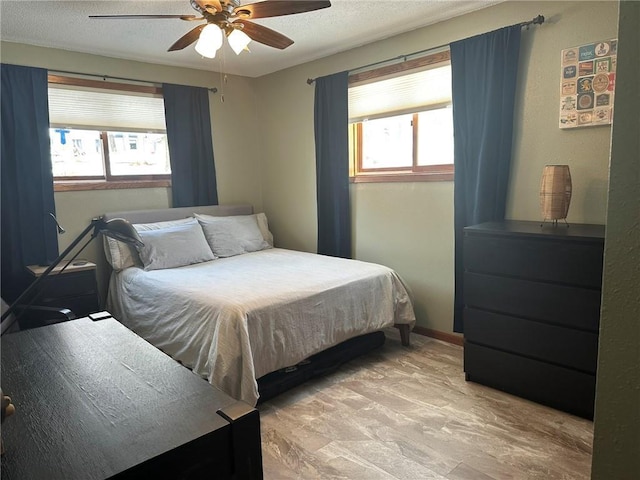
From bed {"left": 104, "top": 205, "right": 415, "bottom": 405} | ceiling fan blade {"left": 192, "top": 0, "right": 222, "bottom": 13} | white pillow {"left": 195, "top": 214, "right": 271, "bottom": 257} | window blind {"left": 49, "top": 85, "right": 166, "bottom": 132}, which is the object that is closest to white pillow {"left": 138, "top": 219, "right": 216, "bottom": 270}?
bed {"left": 104, "top": 205, "right": 415, "bottom": 405}

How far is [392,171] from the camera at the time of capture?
12.1ft

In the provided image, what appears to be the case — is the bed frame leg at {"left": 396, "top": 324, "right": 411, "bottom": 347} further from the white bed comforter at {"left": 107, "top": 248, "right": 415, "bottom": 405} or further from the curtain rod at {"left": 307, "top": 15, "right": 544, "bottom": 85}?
the curtain rod at {"left": 307, "top": 15, "right": 544, "bottom": 85}

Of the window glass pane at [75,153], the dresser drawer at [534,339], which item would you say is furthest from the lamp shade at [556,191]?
the window glass pane at [75,153]

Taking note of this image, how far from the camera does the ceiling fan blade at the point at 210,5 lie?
2.08 meters

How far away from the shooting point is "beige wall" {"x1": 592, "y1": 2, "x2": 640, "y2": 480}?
737 millimetres

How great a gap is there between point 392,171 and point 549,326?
1792mm

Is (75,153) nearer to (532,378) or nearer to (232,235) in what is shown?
(232,235)

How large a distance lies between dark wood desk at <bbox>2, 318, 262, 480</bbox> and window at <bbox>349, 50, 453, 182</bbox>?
262 cm

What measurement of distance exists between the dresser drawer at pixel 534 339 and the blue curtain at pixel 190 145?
2.76 meters

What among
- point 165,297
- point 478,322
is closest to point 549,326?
point 478,322

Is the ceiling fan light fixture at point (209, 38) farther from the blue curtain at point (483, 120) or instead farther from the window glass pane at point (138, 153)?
the window glass pane at point (138, 153)

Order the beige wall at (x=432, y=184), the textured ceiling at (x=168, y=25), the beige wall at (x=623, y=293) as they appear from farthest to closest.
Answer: the textured ceiling at (x=168, y=25) → the beige wall at (x=432, y=184) → the beige wall at (x=623, y=293)

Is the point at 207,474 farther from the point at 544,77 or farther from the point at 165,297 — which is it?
the point at 544,77

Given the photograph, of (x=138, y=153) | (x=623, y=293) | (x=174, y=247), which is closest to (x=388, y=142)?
(x=174, y=247)
